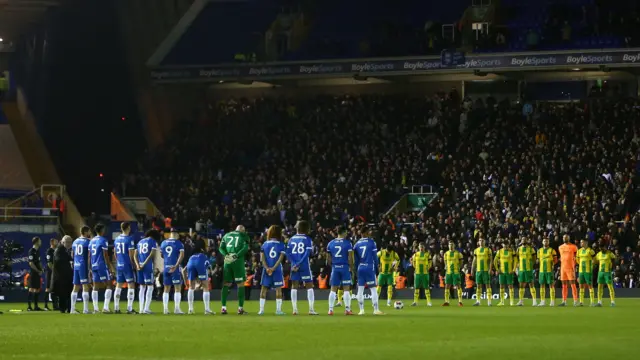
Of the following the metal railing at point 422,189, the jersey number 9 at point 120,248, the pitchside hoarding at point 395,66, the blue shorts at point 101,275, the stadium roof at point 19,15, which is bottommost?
the blue shorts at point 101,275

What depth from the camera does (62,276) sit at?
32.4 meters

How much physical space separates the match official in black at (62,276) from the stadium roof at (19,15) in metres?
21.4

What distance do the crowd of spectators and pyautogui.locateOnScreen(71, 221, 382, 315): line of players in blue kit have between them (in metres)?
→ 15.3

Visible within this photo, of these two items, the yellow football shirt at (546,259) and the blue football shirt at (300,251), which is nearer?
the blue football shirt at (300,251)

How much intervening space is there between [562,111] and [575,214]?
9241mm

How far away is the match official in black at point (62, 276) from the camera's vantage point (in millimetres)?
32281

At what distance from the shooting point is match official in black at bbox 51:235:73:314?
32281 millimetres

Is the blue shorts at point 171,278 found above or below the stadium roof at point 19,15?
below

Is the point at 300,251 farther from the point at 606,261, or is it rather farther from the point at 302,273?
the point at 606,261

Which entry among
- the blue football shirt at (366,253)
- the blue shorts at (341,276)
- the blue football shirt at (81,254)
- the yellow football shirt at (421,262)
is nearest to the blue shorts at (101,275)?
the blue football shirt at (81,254)

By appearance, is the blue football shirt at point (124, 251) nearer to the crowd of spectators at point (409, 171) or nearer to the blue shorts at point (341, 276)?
the blue shorts at point (341, 276)

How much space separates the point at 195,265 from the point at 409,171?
24579 millimetres

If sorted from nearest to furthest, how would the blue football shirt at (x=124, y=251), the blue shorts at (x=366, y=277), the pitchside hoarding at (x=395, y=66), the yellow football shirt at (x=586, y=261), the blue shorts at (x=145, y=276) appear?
the blue shorts at (x=366, y=277) < the blue shorts at (x=145, y=276) < the blue football shirt at (x=124, y=251) < the yellow football shirt at (x=586, y=261) < the pitchside hoarding at (x=395, y=66)

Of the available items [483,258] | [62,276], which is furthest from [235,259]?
[483,258]
